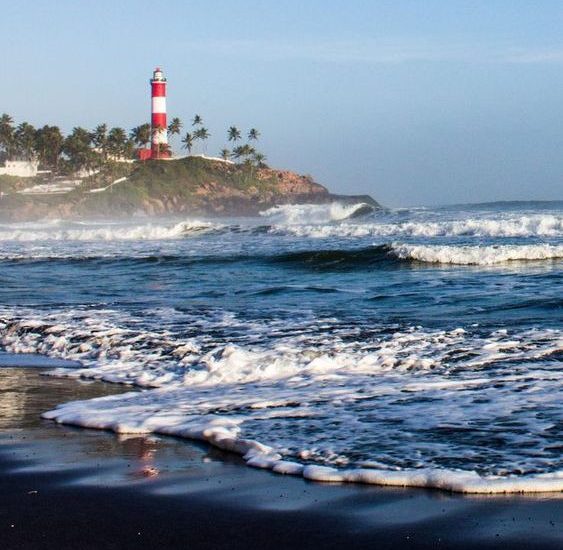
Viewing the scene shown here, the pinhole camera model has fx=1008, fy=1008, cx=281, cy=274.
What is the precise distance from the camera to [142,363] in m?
8.94

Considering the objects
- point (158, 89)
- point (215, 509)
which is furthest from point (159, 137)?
point (215, 509)

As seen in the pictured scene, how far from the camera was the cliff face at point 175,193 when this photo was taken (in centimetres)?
8619

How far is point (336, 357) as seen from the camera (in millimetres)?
8602

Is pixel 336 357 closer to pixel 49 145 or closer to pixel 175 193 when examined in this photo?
pixel 175 193

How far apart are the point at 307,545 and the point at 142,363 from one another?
5256mm

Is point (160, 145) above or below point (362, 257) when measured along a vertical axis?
above

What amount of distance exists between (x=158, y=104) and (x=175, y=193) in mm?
11436

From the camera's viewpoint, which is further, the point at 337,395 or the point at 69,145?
the point at 69,145

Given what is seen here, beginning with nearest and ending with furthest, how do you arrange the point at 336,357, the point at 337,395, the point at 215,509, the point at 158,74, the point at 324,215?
the point at 215,509 → the point at 337,395 → the point at 336,357 → the point at 324,215 → the point at 158,74

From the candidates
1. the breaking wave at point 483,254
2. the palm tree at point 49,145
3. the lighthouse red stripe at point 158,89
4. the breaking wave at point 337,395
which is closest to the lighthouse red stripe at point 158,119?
the lighthouse red stripe at point 158,89

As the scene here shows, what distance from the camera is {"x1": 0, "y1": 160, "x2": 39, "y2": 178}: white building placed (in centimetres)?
9812

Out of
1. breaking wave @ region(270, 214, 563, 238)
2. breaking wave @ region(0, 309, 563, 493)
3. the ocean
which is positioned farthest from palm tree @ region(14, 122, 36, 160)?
breaking wave @ region(0, 309, 563, 493)

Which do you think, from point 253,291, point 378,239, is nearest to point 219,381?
point 253,291

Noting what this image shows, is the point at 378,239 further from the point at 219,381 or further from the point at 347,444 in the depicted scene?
the point at 347,444
